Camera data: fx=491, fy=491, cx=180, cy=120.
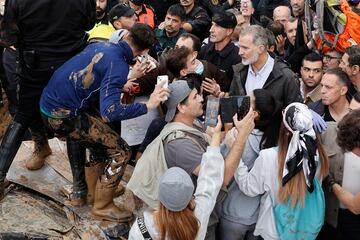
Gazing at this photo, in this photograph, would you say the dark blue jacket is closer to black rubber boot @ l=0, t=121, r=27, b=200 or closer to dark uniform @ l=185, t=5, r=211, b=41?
black rubber boot @ l=0, t=121, r=27, b=200

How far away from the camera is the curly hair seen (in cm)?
307

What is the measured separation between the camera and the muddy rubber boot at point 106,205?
12.7 ft

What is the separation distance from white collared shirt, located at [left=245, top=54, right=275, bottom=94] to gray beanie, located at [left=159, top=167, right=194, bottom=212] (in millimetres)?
2218

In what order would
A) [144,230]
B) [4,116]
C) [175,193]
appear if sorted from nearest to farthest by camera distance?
[175,193]
[144,230]
[4,116]

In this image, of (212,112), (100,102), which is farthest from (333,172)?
(100,102)

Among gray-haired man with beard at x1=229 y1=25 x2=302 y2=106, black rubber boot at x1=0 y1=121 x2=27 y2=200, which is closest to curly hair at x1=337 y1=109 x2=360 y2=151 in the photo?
gray-haired man with beard at x1=229 y1=25 x2=302 y2=106

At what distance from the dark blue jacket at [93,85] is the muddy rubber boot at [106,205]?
0.61 m

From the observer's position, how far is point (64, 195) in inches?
173

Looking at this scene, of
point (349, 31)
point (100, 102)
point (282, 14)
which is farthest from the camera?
point (282, 14)

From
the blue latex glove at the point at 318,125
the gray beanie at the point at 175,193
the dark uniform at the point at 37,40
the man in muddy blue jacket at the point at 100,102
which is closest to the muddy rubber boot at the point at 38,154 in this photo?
the dark uniform at the point at 37,40

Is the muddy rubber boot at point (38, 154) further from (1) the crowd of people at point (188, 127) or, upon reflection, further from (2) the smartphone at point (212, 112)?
(2) the smartphone at point (212, 112)

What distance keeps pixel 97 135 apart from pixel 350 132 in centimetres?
184

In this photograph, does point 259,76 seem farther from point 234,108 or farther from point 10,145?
point 10,145

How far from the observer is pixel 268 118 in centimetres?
340
